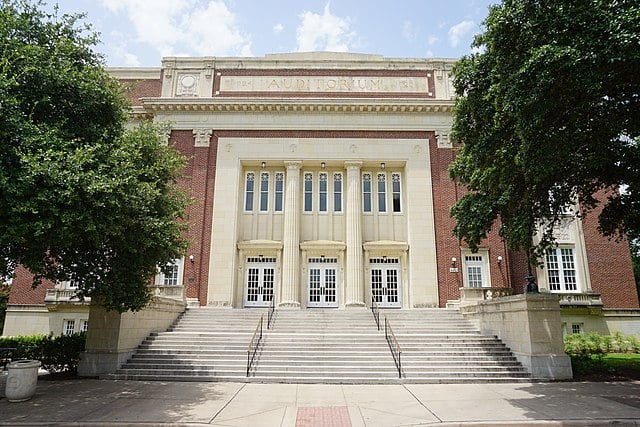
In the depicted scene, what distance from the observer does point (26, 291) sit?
24.5 meters

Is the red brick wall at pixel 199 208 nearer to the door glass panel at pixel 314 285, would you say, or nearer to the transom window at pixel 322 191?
the transom window at pixel 322 191

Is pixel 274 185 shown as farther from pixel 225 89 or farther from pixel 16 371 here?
→ pixel 16 371

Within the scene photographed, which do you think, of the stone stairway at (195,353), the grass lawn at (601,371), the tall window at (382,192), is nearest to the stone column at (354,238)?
the tall window at (382,192)

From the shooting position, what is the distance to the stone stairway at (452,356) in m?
13.5

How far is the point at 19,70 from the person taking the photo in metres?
10.3

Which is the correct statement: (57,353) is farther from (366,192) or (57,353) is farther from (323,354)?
(366,192)

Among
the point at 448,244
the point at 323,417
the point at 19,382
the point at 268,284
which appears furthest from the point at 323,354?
the point at 448,244

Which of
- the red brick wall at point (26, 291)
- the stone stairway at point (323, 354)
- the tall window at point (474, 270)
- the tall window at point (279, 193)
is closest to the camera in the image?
the stone stairway at point (323, 354)

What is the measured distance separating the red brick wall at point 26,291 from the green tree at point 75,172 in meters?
13.6

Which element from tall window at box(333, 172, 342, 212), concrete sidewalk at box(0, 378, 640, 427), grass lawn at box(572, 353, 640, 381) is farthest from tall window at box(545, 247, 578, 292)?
concrete sidewalk at box(0, 378, 640, 427)

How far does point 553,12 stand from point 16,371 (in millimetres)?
14480

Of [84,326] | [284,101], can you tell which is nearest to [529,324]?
[284,101]

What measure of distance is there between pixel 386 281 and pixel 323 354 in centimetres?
1041

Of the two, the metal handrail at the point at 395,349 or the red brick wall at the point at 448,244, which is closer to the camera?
the metal handrail at the point at 395,349
